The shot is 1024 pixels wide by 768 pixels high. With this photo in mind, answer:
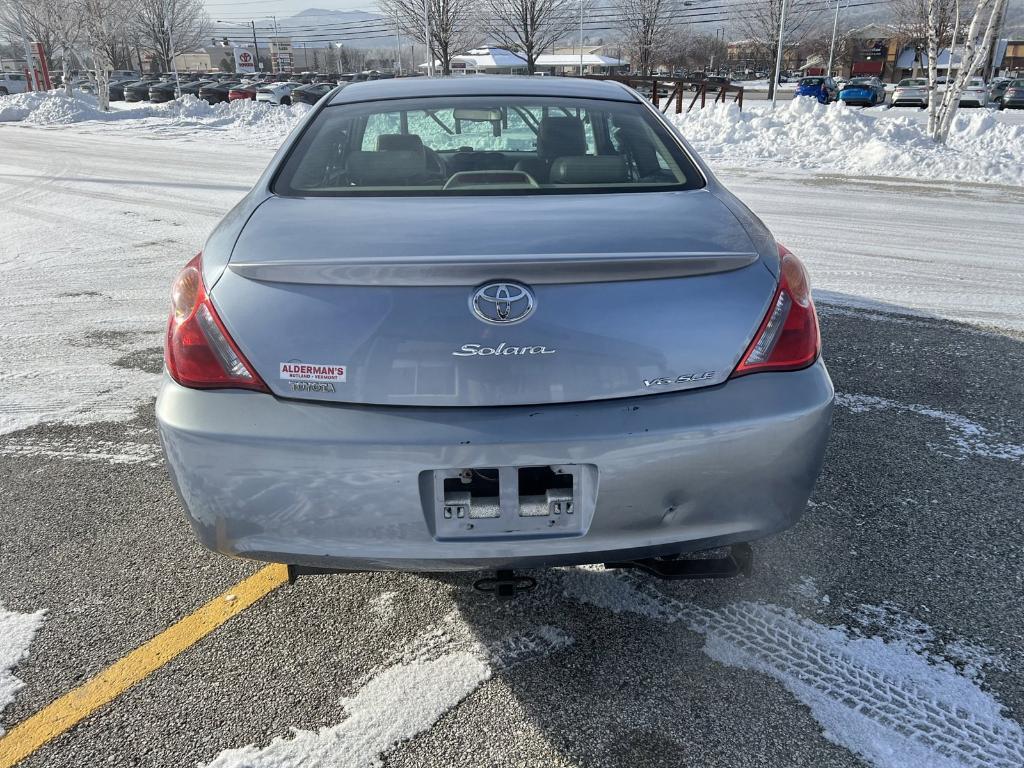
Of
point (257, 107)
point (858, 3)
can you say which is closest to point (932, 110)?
point (257, 107)

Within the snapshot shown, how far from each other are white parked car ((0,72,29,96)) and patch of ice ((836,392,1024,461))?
181 ft

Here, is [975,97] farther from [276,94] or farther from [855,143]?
[276,94]

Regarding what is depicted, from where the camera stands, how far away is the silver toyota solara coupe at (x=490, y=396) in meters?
1.73

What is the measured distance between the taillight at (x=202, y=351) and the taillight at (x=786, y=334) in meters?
1.17

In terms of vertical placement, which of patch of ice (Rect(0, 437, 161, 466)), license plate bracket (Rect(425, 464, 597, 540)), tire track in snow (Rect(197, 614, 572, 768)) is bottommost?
tire track in snow (Rect(197, 614, 572, 768))

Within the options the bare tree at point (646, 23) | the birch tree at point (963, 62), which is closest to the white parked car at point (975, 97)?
the bare tree at point (646, 23)

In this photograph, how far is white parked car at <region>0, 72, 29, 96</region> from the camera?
46.4 metres

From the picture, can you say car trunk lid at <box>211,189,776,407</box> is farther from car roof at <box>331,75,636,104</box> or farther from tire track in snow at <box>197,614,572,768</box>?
car roof at <box>331,75,636,104</box>

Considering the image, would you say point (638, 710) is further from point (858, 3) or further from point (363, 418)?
point (858, 3)

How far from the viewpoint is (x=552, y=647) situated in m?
2.21

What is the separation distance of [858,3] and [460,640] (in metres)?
108

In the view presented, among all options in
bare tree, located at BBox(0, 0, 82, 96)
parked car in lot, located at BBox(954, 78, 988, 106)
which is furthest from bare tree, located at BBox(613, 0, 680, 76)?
bare tree, located at BBox(0, 0, 82, 96)

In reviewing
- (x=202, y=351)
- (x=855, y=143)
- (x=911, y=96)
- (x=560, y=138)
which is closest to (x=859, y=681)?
(x=202, y=351)

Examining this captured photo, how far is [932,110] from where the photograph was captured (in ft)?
45.5
